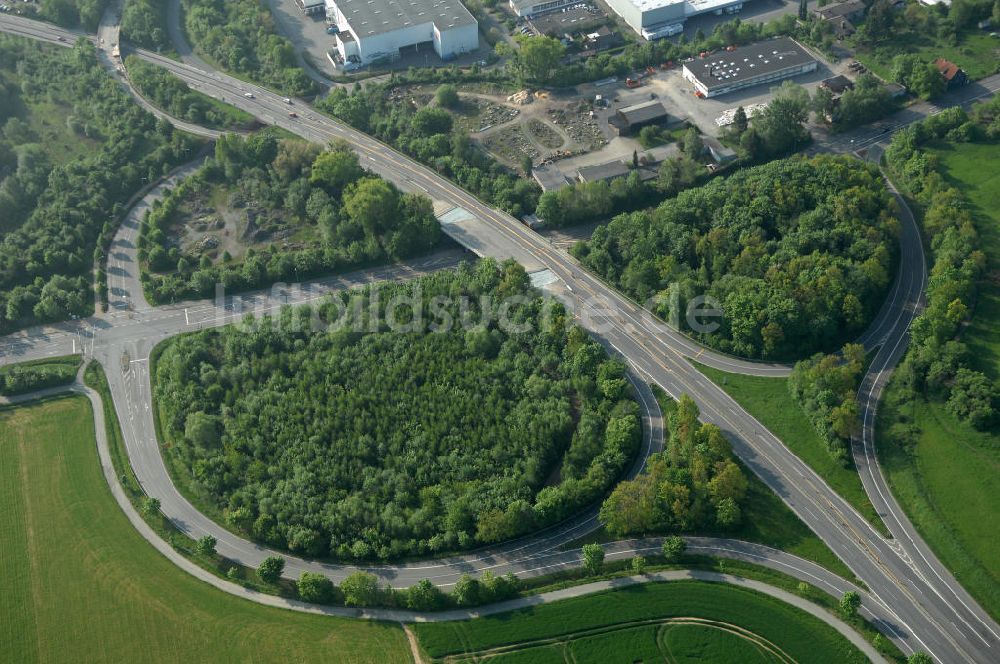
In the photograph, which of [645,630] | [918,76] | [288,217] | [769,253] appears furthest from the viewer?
[918,76]

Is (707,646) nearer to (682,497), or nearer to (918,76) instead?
(682,497)

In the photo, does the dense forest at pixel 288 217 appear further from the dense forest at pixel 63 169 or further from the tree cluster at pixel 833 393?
the tree cluster at pixel 833 393

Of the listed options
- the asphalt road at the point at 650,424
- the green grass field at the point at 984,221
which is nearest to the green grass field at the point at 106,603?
the asphalt road at the point at 650,424

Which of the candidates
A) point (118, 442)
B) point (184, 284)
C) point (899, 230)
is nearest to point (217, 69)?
point (184, 284)

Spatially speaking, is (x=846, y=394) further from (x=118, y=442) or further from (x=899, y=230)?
(x=118, y=442)

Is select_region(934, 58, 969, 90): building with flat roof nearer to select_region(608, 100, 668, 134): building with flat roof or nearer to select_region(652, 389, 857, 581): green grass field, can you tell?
select_region(608, 100, 668, 134): building with flat roof

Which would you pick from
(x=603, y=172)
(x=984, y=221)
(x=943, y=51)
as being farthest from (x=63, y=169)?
(x=943, y=51)

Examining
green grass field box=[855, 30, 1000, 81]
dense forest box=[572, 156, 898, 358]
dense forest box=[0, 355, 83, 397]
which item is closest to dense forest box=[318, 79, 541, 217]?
dense forest box=[572, 156, 898, 358]
